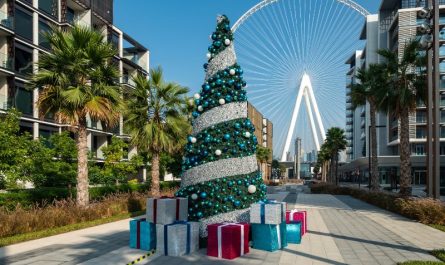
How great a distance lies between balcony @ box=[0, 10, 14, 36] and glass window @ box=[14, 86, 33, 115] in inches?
186

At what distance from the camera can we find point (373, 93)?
1128 inches

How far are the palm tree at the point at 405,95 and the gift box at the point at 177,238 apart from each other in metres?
17.1

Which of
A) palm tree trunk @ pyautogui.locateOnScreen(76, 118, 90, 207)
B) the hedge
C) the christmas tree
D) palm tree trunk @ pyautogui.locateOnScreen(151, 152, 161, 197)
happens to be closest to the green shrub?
the christmas tree

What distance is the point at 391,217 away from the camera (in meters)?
18.0

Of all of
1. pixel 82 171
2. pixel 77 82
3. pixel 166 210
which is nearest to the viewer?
pixel 166 210

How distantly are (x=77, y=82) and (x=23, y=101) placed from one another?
72.8 ft

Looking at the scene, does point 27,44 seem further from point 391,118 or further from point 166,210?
point 391,118

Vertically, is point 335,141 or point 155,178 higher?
point 335,141

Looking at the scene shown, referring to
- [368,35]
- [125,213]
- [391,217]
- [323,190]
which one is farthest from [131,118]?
[368,35]

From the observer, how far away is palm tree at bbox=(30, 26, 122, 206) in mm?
16641

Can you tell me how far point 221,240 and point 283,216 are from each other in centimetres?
198

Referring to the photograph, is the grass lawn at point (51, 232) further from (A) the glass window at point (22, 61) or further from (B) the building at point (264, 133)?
(B) the building at point (264, 133)

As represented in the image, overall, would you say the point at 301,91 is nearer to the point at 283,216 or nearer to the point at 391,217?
the point at 391,217

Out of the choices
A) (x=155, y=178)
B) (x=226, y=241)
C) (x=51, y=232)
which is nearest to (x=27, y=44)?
(x=155, y=178)
